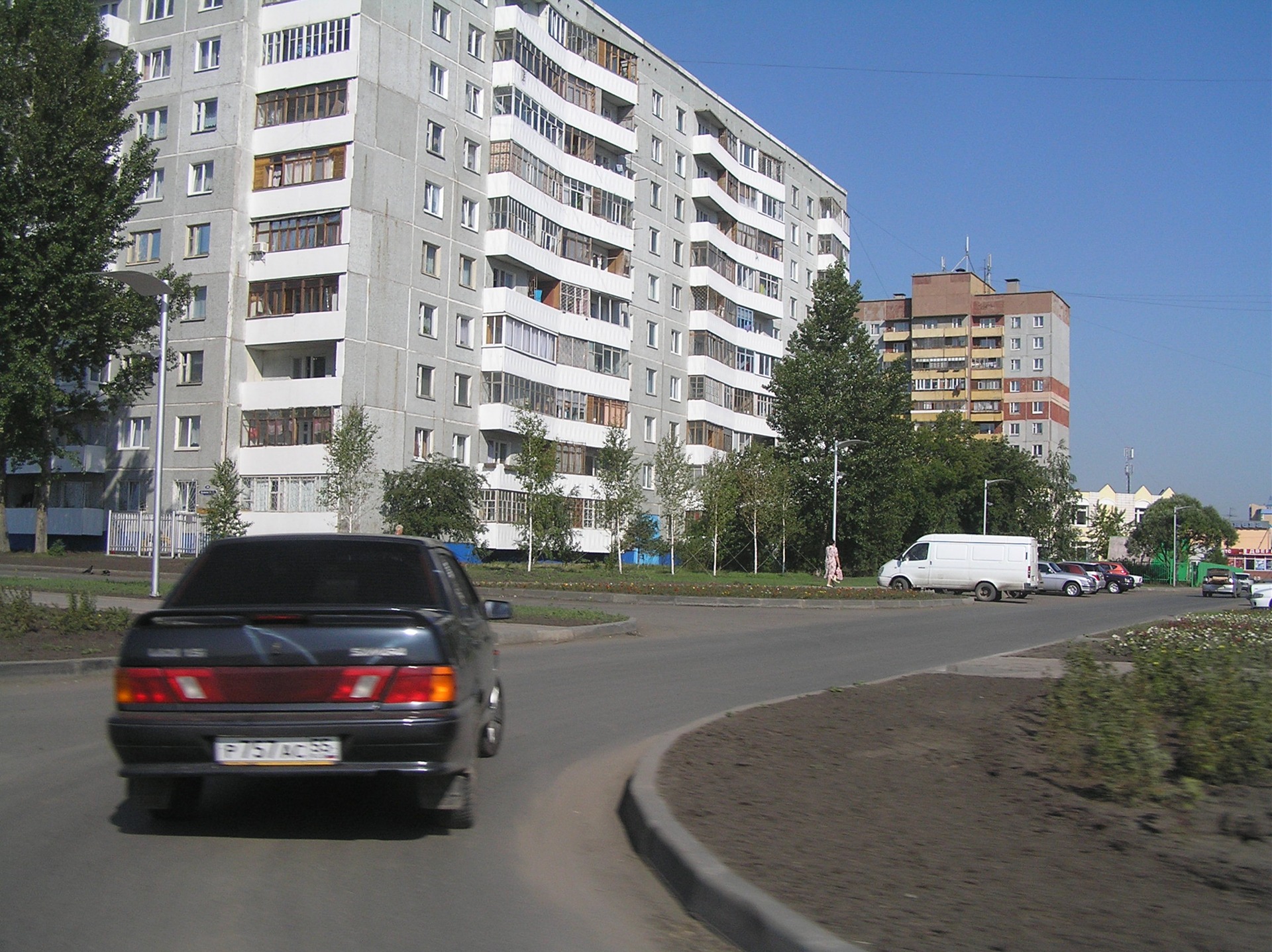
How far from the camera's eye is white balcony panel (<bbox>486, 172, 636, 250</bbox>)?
51.1 m

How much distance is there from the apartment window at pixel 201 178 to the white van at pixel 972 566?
104ft

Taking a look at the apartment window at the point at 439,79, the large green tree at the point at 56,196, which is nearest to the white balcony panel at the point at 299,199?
the large green tree at the point at 56,196

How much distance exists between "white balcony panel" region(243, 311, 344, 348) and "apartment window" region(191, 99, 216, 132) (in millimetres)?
8214

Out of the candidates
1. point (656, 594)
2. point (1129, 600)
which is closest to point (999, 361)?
point (1129, 600)

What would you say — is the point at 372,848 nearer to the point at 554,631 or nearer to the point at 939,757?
the point at 939,757

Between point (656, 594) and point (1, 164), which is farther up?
point (1, 164)

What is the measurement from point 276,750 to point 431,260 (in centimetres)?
4494

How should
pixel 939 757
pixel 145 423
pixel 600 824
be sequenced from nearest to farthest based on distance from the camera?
pixel 600 824, pixel 939 757, pixel 145 423

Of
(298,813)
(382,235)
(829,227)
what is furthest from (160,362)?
(829,227)

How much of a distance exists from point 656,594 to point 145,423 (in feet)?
95.5

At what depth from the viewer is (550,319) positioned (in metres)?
54.6

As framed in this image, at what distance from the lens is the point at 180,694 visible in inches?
221

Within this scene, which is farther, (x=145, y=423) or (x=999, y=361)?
(x=999, y=361)

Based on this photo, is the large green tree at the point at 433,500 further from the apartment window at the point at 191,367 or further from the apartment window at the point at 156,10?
the apartment window at the point at 156,10
